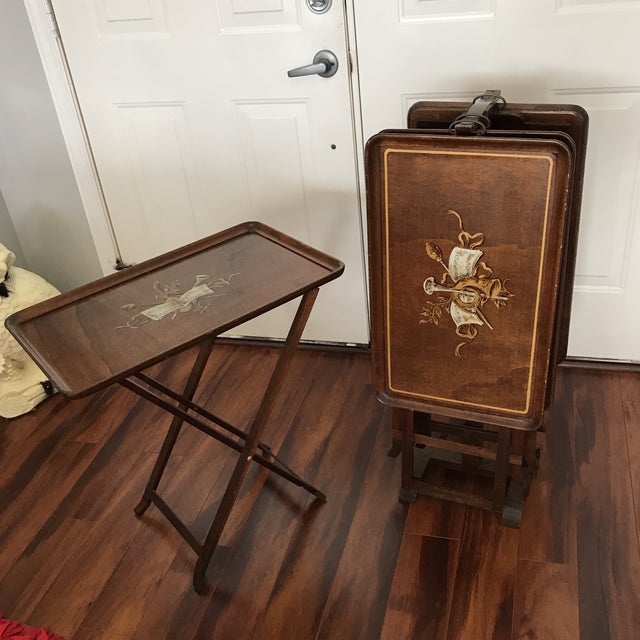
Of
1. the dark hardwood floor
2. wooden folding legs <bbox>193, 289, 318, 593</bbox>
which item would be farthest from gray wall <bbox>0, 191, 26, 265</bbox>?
wooden folding legs <bbox>193, 289, 318, 593</bbox>

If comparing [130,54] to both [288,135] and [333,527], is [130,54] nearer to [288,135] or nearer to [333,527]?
[288,135]

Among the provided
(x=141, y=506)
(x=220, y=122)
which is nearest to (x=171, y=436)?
(x=141, y=506)

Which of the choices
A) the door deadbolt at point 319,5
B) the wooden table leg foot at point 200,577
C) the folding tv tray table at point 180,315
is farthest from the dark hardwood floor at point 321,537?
the door deadbolt at point 319,5

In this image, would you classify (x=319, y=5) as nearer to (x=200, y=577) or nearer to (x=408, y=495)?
(x=408, y=495)

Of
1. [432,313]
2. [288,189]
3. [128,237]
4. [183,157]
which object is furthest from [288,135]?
[432,313]

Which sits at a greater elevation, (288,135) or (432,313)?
(288,135)

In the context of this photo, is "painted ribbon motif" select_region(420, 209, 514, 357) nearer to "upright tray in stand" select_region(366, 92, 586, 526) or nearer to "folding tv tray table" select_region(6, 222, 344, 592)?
"upright tray in stand" select_region(366, 92, 586, 526)

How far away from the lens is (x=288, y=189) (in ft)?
7.58

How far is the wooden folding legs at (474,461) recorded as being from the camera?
1788 millimetres

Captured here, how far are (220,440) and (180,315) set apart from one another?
1.13 ft

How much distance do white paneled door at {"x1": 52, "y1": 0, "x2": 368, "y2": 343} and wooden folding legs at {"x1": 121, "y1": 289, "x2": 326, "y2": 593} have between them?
690mm

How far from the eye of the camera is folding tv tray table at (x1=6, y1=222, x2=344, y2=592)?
146cm

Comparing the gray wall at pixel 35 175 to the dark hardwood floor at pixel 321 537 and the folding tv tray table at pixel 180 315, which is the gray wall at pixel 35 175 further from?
the folding tv tray table at pixel 180 315

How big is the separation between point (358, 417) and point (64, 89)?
55.4 inches
